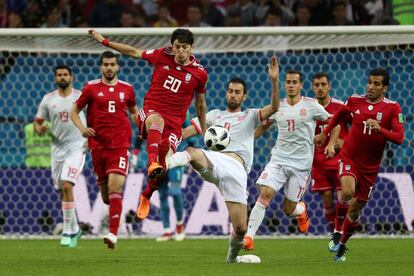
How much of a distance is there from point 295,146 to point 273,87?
2.49 m

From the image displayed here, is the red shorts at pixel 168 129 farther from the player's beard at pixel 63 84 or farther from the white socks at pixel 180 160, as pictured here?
the player's beard at pixel 63 84

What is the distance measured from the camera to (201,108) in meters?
12.8

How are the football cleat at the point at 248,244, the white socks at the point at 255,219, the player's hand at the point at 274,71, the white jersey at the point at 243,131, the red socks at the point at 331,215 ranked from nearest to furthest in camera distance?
the player's hand at the point at 274,71 → the football cleat at the point at 248,244 → the white socks at the point at 255,219 → the white jersey at the point at 243,131 → the red socks at the point at 331,215

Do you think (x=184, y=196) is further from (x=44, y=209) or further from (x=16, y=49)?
(x=16, y=49)

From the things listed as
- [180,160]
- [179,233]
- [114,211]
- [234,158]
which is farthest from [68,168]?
[180,160]

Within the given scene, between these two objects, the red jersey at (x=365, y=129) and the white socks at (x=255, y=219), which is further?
the white socks at (x=255, y=219)

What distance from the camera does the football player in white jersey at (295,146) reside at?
46.1ft

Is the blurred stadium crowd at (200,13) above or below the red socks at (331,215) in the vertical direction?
above

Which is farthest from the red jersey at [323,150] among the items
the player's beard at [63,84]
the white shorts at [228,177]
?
the white shorts at [228,177]

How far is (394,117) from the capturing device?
40.8ft

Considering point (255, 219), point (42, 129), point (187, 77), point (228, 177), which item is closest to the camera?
point (228, 177)

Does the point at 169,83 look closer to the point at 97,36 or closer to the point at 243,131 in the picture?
the point at 97,36

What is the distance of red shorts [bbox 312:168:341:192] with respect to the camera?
15.3 meters

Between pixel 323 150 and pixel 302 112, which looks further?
pixel 323 150
